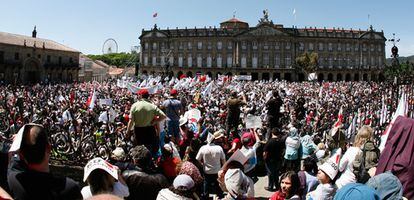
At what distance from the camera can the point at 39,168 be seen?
3.07 m

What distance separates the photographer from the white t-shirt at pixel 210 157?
6789mm

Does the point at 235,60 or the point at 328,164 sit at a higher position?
the point at 235,60

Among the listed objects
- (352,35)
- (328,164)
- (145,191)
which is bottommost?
(145,191)

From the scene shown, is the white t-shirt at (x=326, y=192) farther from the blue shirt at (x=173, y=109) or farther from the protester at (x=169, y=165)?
the blue shirt at (x=173, y=109)

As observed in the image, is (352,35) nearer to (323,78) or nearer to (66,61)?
(323,78)

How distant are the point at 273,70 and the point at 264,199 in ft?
277

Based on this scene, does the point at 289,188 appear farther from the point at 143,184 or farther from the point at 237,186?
the point at 143,184

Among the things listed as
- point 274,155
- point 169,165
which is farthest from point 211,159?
point 274,155

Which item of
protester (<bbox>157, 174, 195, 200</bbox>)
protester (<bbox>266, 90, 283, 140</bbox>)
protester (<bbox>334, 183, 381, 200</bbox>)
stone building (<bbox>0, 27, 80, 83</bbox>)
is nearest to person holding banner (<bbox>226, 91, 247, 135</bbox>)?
protester (<bbox>266, 90, 283, 140</bbox>)

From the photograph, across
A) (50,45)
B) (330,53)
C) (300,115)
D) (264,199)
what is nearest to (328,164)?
(264,199)

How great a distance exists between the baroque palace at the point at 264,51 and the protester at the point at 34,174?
87371mm

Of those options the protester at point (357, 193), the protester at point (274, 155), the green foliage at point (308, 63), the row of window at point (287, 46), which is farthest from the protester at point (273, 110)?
the row of window at point (287, 46)

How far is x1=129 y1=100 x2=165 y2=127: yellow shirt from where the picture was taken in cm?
678

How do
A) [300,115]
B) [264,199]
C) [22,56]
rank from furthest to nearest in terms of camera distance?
1. [22,56]
2. [300,115]
3. [264,199]
